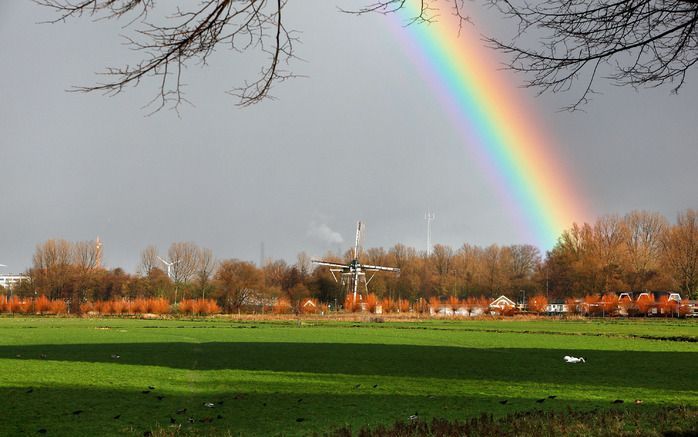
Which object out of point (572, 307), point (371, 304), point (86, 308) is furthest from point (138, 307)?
Answer: point (572, 307)

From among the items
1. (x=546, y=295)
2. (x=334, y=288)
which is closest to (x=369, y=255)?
(x=334, y=288)

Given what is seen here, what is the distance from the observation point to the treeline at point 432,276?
112250mm

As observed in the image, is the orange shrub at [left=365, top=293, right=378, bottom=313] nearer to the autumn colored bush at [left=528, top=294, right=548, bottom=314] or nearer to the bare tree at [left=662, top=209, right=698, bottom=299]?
the autumn colored bush at [left=528, top=294, right=548, bottom=314]

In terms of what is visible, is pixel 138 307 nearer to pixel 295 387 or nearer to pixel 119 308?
pixel 119 308

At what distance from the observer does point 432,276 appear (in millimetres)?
139250

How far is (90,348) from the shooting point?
28266 millimetres

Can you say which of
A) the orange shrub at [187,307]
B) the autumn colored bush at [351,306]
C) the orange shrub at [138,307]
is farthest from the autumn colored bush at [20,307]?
the autumn colored bush at [351,306]

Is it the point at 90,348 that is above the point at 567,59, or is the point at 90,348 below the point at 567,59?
below

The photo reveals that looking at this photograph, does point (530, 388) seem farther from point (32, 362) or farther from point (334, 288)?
point (334, 288)

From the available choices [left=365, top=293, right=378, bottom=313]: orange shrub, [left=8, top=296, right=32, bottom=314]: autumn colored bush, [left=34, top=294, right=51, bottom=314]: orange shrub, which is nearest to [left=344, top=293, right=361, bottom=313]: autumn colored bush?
[left=365, top=293, right=378, bottom=313]: orange shrub

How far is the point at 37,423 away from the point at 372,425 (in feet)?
17.3

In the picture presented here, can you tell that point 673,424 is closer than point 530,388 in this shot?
Yes

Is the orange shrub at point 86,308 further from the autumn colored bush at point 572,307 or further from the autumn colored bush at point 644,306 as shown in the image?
the autumn colored bush at point 644,306

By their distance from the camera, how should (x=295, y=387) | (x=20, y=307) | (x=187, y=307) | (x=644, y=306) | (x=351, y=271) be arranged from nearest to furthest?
(x=295, y=387) → (x=187, y=307) → (x=20, y=307) → (x=644, y=306) → (x=351, y=271)
